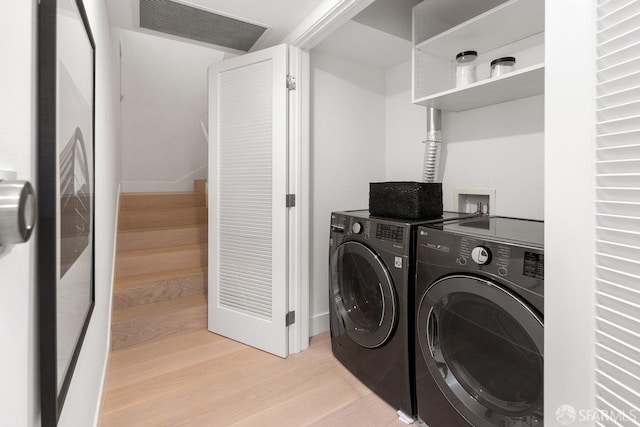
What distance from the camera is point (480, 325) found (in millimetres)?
1277

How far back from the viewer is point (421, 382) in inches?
59.6

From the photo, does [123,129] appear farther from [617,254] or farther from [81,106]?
[617,254]

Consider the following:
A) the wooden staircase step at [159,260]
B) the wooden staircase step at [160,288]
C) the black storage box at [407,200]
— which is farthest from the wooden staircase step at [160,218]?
the black storage box at [407,200]

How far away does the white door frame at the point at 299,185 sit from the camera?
2.15 meters

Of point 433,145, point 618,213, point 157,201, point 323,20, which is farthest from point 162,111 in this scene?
point 618,213

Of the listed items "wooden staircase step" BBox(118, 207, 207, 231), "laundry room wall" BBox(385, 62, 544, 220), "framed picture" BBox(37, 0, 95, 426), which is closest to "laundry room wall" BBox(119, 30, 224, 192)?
"wooden staircase step" BBox(118, 207, 207, 231)

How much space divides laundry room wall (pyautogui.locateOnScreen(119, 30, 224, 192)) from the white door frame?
2231mm

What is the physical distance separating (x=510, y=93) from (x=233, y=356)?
92.1 inches

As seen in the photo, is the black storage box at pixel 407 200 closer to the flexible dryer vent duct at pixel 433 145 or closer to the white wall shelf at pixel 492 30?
the flexible dryer vent duct at pixel 433 145

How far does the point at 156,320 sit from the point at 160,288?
31 centimetres

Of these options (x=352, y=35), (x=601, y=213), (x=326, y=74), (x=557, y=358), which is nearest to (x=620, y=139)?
(x=601, y=213)

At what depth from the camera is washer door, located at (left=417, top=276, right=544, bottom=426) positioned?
1.12 m

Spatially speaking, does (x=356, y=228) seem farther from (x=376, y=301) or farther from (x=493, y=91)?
(x=493, y=91)

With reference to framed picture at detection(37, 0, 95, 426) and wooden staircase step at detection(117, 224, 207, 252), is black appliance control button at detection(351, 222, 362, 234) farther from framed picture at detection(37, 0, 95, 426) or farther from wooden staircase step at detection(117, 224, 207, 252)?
wooden staircase step at detection(117, 224, 207, 252)
